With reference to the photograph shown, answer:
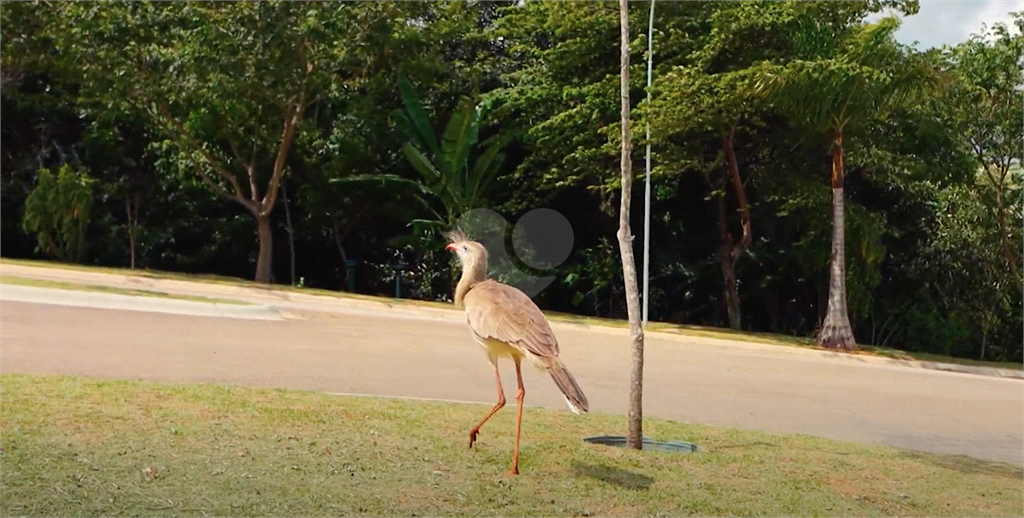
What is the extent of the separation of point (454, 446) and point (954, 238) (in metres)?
17.3

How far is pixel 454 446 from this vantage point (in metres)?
6.48

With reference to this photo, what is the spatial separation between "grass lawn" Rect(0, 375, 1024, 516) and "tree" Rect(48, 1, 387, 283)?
13.5 m

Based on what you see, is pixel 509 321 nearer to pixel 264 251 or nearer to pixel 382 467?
pixel 382 467

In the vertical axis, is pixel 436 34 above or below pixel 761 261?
above

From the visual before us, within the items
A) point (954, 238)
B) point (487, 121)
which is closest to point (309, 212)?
point (487, 121)

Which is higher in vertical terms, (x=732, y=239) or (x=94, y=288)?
(x=732, y=239)

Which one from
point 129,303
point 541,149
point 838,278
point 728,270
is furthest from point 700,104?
point 129,303

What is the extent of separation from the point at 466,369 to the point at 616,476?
19.1ft

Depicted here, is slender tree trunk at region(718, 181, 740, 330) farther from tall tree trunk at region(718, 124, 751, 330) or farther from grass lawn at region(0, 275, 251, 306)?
grass lawn at region(0, 275, 251, 306)

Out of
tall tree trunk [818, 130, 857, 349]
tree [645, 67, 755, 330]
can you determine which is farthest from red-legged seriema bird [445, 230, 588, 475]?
tall tree trunk [818, 130, 857, 349]

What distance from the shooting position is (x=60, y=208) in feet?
75.6

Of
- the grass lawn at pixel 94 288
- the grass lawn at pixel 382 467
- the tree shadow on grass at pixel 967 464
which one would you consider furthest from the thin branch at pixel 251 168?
the tree shadow on grass at pixel 967 464

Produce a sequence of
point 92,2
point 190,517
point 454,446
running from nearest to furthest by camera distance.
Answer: point 190,517
point 454,446
point 92,2

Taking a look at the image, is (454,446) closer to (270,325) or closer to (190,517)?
(190,517)
